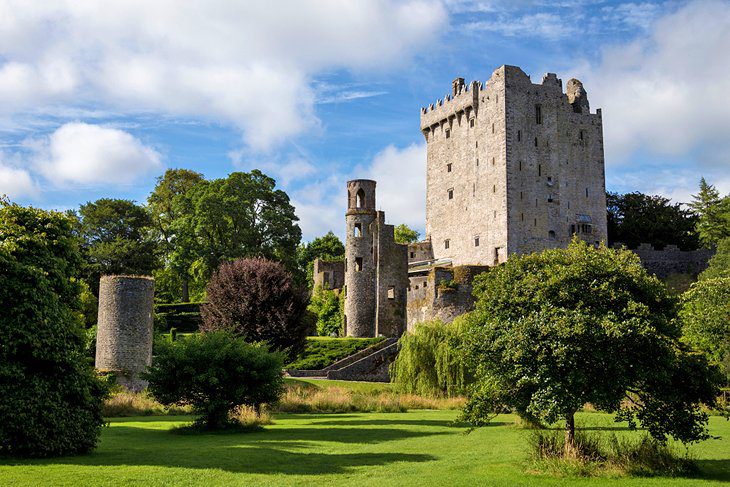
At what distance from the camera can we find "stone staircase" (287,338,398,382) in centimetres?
4419

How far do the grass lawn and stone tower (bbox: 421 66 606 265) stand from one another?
39351 millimetres

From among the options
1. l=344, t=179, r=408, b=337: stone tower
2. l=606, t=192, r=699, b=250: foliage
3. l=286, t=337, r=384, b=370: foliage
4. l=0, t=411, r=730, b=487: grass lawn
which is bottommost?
l=0, t=411, r=730, b=487: grass lawn

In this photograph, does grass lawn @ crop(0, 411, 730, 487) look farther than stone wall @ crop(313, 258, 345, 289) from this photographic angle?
No

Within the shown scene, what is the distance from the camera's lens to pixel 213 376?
23219 millimetres

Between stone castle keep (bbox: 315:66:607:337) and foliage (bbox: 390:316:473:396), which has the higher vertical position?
stone castle keep (bbox: 315:66:607:337)

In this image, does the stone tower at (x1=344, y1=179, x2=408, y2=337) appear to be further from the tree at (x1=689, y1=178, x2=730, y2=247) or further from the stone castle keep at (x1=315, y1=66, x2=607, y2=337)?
the tree at (x1=689, y1=178, x2=730, y2=247)

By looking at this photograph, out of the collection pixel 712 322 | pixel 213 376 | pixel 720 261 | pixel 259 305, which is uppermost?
pixel 720 261

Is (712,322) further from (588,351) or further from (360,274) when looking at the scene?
(360,274)

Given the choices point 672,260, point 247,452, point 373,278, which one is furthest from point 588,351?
point 672,260

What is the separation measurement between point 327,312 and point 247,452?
43959mm

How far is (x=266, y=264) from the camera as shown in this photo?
4125 centimetres

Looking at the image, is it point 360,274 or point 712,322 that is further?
point 360,274

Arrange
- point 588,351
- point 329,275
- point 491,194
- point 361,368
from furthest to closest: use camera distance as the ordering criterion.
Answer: point 329,275 → point 491,194 → point 361,368 → point 588,351

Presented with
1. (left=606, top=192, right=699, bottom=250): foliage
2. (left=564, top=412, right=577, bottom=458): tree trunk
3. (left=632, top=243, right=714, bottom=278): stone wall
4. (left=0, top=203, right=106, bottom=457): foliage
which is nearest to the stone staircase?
(left=0, top=203, right=106, bottom=457): foliage
